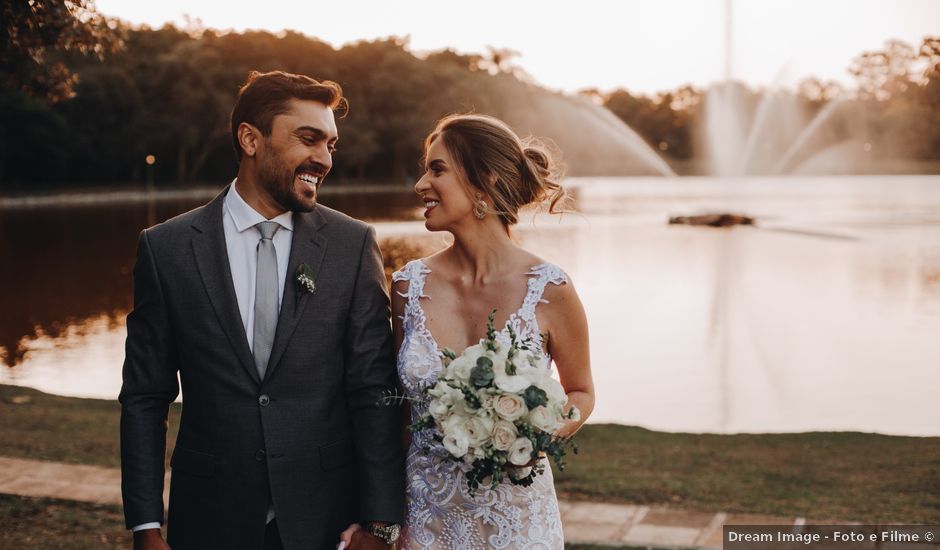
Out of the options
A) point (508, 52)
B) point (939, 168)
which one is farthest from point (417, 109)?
point (939, 168)

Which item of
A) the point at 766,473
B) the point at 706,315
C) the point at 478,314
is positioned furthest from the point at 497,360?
the point at 706,315

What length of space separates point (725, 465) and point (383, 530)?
524cm

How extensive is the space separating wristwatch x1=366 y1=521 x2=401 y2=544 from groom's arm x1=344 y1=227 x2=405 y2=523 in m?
0.02

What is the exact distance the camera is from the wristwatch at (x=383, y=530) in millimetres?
3049

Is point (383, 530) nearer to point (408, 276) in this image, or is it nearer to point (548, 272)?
point (408, 276)

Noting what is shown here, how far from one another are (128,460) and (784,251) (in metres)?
27.5

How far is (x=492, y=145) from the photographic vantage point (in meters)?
3.28

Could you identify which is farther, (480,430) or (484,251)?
(484,251)

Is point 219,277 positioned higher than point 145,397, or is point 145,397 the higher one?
point 219,277

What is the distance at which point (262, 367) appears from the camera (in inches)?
119

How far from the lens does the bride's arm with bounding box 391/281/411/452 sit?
3.32 meters

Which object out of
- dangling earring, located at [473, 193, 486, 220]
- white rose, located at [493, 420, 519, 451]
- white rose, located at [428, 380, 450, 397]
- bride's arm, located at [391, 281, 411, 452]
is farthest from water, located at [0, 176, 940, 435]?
white rose, located at [493, 420, 519, 451]

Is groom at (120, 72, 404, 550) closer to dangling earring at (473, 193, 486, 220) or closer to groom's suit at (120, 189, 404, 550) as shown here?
groom's suit at (120, 189, 404, 550)

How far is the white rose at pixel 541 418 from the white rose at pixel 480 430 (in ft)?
0.37
